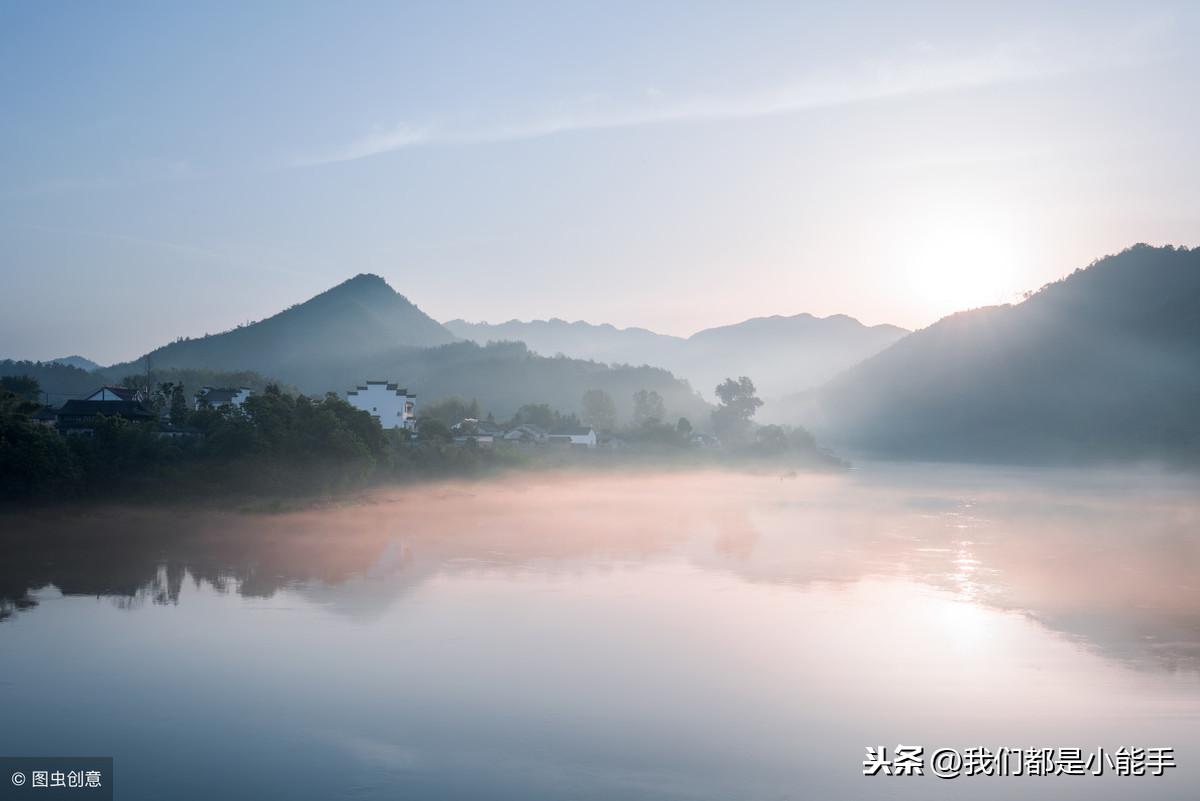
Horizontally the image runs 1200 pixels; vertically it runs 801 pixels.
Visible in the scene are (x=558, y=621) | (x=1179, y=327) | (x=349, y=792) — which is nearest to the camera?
(x=349, y=792)

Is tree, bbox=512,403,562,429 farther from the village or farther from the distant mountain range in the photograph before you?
the distant mountain range

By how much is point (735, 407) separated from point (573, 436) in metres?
26.0

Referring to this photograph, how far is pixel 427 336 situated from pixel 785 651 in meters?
134

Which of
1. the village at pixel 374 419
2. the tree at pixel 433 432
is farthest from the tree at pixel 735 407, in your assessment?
the tree at pixel 433 432

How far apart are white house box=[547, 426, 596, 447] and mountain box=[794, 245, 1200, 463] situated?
157ft

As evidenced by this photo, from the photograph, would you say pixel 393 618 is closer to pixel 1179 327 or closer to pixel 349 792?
pixel 349 792

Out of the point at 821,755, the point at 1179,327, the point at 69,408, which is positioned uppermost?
the point at 1179,327

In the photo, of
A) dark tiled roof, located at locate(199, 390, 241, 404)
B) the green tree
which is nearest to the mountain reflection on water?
the green tree

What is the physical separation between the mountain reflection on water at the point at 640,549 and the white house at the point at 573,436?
574 inches

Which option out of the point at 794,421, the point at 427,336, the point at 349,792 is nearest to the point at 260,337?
the point at 427,336

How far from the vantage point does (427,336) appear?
471 ft

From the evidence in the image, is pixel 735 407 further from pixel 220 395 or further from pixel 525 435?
pixel 220 395

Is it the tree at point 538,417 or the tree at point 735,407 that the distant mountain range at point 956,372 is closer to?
the tree at point 735,407

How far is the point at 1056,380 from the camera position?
305ft
